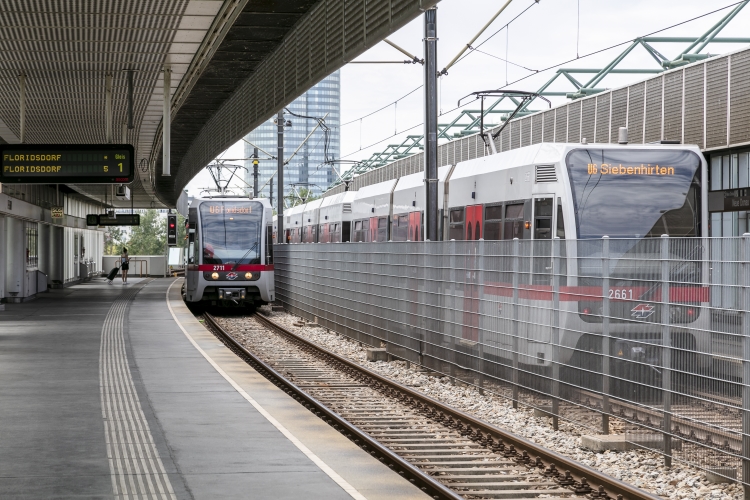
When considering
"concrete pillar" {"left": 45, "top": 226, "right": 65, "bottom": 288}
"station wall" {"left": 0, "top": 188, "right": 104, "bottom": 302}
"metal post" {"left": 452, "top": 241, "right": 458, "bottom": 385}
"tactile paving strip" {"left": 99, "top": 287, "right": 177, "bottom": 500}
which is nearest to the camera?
"tactile paving strip" {"left": 99, "top": 287, "right": 177, "bottom": 500}

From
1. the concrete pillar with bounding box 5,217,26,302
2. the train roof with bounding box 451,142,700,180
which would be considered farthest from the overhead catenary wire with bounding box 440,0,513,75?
the concrete pillar with bounding box 5,217,26,302

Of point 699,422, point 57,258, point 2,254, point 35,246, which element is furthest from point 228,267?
point 699,422

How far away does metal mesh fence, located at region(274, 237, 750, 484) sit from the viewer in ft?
24.6

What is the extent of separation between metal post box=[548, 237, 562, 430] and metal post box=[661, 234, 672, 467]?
201cm

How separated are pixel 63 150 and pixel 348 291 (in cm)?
627

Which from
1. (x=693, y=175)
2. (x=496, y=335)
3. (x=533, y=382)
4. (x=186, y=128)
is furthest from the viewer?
(x=186, y=128)

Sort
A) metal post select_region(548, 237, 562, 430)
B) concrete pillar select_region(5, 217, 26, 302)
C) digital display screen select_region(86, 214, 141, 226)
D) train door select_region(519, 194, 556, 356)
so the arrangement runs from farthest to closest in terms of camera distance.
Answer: digital display screen select_region(86, 214, 141, 226)
concrete pillar select_region(5, 217, 26, 302)
train door select_region(519, 194, 556, 356)
metal post select_region(548, 237, 562, 430)

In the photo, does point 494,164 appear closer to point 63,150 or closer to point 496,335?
point 496,335

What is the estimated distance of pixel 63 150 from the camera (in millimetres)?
17812

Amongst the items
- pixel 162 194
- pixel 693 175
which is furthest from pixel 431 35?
pixel 162 194

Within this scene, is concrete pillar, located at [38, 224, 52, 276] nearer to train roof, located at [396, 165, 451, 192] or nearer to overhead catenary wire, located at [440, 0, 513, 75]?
train roof, located at [396, 165, 451, 192]

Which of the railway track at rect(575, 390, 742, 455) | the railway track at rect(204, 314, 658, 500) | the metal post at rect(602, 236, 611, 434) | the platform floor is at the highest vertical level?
the metal post at rect(602, 236, 611, 434)

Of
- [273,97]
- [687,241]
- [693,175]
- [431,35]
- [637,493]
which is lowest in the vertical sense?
[637,493]

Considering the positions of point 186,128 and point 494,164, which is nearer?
point 494,164
